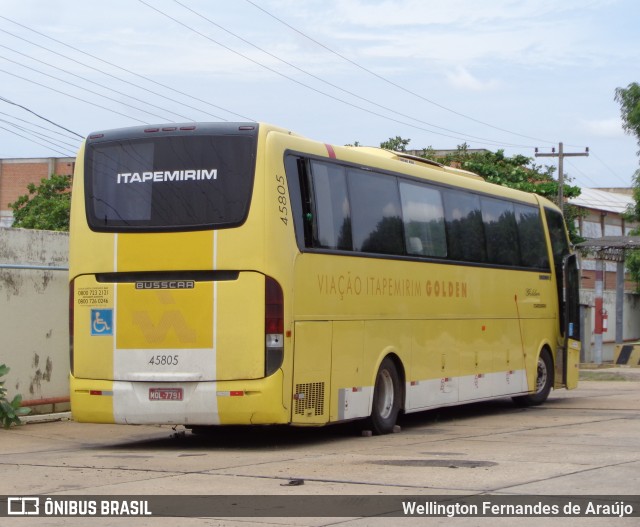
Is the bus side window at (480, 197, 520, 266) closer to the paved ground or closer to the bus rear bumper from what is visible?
the paved ground

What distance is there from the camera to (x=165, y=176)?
13391 mm

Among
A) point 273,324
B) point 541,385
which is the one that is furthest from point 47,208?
point 273,324

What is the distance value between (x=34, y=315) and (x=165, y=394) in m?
4.75

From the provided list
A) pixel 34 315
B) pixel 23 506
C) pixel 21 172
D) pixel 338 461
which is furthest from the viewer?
pixel 21 172

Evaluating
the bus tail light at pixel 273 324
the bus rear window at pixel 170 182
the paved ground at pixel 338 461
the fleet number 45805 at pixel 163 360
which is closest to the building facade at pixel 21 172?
the paved ground at pixel 338 461

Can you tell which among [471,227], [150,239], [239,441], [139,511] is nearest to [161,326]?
[150,239]

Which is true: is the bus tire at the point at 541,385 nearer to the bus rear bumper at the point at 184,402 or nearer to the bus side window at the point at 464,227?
the bus side window at the point at 464,227

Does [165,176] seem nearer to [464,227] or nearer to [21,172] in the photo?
[464,227]

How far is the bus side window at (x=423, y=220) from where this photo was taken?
16109 mm

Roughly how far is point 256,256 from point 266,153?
1.16 metres

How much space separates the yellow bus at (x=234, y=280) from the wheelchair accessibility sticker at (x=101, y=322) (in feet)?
0.06

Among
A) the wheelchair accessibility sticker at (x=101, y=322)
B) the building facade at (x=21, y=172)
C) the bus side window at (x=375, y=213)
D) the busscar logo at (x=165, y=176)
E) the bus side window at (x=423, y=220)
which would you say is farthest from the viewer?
the building facade at (x=21, y=172)

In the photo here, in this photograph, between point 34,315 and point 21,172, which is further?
point 21,172

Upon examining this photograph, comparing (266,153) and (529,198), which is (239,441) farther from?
(529,198)
